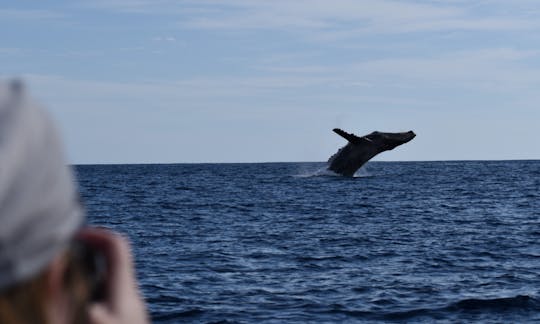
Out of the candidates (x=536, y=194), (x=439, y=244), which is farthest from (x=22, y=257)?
(x=536, y=194)

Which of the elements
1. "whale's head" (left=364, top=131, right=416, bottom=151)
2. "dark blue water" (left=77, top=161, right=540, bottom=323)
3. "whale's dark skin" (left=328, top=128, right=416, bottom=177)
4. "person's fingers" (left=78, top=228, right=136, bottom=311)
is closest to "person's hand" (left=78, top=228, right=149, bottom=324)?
"person's fingers" (left=78, top=228, right=136, bottom=311)

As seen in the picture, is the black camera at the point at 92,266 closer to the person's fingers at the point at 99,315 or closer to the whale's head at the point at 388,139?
the person's fingers at the point at 99,315

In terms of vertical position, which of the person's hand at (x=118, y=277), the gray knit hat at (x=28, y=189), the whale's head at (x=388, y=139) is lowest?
the person's hand at (x=118, y=277)

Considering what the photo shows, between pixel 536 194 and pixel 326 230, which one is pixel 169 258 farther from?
pixel 536 194

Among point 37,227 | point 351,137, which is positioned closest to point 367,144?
point 351,137

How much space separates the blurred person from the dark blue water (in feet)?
45.4

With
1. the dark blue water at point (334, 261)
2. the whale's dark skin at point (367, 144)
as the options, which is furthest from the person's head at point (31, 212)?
the whale's dark skin at point (367, 144)

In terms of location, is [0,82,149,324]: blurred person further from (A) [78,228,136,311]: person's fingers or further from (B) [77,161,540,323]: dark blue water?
(B) [77,161,540,323]: dark blue water

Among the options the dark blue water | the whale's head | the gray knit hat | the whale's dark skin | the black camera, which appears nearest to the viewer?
the gray knit hat

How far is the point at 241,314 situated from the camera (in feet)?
50.1

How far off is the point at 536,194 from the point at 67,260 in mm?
64386

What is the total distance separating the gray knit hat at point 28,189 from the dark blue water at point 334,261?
1390 cm

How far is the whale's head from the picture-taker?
147ft

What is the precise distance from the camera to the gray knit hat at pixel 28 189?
814mm
